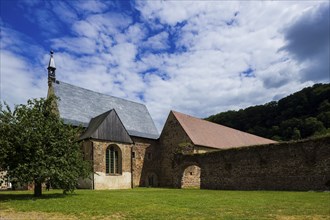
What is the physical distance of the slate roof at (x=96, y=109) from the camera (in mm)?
32750

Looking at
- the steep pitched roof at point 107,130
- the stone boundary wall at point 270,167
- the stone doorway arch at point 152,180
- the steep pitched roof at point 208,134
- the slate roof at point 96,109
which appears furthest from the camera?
the stone doorway arch at point 152,180

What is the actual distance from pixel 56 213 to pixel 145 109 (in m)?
32.7

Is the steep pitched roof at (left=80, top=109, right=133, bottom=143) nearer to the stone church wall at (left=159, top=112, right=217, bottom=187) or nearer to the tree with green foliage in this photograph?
the stone church wall at (left=159, top=112, right=217, bottom=187)

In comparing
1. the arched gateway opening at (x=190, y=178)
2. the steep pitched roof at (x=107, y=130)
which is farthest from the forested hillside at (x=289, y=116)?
the steep pitched roof at (x=107, y=130)

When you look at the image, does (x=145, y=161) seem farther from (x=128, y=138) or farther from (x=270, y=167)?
(x=270, y=167)

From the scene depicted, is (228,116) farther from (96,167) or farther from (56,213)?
(56,213)

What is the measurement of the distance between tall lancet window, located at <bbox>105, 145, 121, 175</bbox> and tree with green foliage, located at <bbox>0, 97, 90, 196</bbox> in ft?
41.8

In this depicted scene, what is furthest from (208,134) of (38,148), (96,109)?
(38,148)

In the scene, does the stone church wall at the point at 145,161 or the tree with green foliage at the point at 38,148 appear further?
the stone church wall at the point at 145,161

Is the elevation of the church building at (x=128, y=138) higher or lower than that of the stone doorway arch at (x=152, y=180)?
higher

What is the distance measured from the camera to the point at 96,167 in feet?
96.1

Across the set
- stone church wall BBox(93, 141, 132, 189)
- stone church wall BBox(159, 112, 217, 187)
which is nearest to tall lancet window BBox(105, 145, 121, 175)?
stone church wall BBox(93, 141, 132, 189)

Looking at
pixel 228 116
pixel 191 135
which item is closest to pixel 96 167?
pixel 191 135

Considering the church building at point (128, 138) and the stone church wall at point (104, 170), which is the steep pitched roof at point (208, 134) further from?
the stone church wall at point (104, 170)
